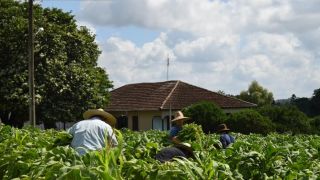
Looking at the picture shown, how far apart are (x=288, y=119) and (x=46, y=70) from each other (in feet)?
46.3

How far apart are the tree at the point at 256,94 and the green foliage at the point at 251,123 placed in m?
47.4

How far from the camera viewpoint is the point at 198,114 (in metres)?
39.4

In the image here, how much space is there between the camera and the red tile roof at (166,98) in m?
56.5

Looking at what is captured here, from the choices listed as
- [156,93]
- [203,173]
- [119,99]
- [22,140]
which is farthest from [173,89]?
[203,173]

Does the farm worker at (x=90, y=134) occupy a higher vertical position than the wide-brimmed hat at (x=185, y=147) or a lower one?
higher

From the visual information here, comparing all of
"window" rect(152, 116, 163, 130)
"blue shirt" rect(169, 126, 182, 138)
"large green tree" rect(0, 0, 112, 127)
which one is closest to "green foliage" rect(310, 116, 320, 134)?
"large green tree" rect(0, 0, 112, 127)

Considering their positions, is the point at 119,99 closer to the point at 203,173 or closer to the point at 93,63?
the point at 93,63

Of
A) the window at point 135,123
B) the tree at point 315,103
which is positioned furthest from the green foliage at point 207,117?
the tree at point 315,103

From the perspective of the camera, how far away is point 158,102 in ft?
185

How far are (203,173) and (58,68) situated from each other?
35.1 metres

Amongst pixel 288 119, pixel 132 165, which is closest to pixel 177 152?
pixel 132 165

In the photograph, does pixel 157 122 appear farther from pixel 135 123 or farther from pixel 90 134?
pixel 90 134

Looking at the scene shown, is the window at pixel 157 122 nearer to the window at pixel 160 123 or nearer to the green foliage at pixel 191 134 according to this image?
the window at pixel 160 123

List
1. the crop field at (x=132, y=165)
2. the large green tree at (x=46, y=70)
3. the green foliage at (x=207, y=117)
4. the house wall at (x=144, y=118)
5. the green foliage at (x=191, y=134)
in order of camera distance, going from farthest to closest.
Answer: the house wall at (x=144, y=118), the green foliage at (x=207, y=117), the large green tree at (x=46, y=70), the green foliage at (x=191, y=134), the crop field at (x=132, y=165)
